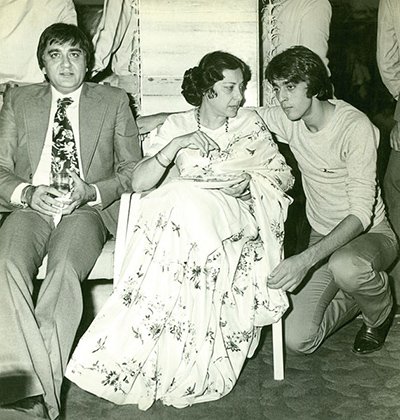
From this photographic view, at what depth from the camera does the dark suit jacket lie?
2.83 meters

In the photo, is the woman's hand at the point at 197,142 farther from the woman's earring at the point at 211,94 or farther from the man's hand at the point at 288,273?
the man's hand at the point at 288,273

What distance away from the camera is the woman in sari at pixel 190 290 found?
2436mm

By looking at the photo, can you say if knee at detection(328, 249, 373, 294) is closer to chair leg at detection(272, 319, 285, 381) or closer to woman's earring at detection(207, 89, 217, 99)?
chair leg at detection(272, 319, 285, 381)

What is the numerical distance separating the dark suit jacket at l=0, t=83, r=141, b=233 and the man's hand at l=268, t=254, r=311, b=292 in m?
0.69

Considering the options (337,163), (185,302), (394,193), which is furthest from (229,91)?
(394,193)

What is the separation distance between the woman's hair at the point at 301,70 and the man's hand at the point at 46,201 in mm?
976

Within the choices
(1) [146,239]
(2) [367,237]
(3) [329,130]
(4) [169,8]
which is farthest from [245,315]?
(4) [169,8]

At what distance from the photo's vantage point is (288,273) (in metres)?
2.61

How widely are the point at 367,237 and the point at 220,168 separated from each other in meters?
0.67

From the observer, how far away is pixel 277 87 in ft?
9.18

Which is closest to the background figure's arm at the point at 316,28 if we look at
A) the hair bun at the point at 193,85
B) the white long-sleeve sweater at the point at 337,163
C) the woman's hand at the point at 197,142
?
the white long-sleeve sweater at the point at 337,163

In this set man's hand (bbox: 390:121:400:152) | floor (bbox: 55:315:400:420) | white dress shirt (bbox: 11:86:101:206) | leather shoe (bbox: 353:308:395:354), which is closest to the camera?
floor (bbox: 55:315:400:420)

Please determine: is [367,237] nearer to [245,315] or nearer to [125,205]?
[245,315]

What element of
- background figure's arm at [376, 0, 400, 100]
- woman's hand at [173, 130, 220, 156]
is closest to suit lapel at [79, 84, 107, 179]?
woman's hand at [173, 130, 220, 156]
